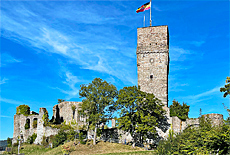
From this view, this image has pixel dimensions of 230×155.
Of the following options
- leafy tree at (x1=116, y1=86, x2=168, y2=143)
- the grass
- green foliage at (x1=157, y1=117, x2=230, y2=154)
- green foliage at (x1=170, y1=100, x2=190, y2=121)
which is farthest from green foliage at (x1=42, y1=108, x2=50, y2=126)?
green foliage at (x1=157, y1=117, x2=230, y2=154)

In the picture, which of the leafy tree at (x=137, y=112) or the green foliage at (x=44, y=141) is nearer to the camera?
the leafy tree at (x=137, y=112)

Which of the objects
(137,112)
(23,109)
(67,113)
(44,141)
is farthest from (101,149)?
(23,109)

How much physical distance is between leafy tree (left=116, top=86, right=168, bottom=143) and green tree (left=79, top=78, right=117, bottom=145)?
51.6 inches

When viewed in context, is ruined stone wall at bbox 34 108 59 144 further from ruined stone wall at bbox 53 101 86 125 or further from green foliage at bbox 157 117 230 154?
green foliage at bbox 157 117 230 154

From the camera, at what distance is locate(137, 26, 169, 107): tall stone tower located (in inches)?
1608

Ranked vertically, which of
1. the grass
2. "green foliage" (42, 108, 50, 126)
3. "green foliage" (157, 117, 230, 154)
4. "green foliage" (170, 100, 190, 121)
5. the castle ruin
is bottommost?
the grass

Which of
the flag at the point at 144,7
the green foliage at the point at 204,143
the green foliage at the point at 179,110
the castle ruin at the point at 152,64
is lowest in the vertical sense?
the green foliage at the point at 204,143

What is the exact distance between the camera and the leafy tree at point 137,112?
112 ft

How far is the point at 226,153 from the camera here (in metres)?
18.4

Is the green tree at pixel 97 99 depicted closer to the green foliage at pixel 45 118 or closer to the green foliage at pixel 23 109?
the green foliage at pixel 45 118

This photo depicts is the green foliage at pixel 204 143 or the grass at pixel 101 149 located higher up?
the green foliage at pixel 204 143

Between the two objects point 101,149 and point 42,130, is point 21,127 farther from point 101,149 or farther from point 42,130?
point 101,149

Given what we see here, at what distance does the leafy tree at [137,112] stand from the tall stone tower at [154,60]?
4607mm

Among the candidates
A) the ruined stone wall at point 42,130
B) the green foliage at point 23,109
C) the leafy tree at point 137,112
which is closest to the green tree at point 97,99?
the leafy tree at point 137,112
